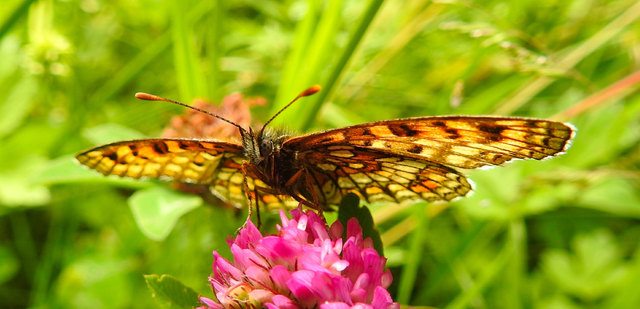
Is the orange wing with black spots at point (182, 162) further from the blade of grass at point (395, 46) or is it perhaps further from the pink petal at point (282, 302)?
the blade of grass at point (395, 46)

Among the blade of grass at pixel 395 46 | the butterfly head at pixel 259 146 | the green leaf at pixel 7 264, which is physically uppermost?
the blade of grass at pixel 395 46

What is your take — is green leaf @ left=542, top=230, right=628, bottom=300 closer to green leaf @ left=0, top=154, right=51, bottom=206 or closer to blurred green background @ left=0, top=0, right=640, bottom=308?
blurred green background @ left=0, top=0, right=640, bottom=308

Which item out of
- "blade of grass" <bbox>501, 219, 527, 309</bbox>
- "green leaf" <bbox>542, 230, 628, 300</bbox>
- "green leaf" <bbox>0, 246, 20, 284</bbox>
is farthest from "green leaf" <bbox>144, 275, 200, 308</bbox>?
"green leaf" <bbox>542, 230, 628, 300</bbox>

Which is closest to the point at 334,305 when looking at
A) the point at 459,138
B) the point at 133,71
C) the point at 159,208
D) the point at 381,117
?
the point at 459,138

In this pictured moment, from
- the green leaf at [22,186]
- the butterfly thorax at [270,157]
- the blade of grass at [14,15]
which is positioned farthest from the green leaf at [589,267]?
the blade of grass at [14,15]

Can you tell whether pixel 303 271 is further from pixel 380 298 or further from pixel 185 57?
pixel 185 57

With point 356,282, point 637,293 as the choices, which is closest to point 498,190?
point 637,293
